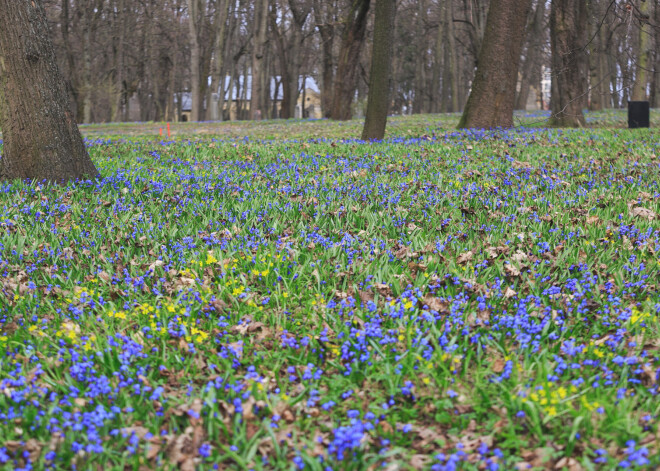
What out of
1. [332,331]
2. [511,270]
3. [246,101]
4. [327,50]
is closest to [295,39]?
[327,50]

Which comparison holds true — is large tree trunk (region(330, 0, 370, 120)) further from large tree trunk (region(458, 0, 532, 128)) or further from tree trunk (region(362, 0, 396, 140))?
tree trunk (region(362, 0, 396, 140))

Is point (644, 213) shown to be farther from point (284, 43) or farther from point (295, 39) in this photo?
point (295, 39)

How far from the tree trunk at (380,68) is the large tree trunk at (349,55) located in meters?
9.67

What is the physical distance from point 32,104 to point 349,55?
16.5 metres

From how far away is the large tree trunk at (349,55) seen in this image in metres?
21.1

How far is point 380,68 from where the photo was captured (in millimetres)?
11648

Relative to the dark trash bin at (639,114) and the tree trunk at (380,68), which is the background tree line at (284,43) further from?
the tree trunk at (380,68)

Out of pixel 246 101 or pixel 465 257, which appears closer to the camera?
pixel 465 257

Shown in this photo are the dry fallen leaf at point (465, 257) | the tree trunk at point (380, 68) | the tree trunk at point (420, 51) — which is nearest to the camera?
the dry fallen leaf at point (465, 257)

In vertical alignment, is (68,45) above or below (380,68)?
above

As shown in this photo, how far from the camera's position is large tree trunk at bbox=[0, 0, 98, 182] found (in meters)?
6.82

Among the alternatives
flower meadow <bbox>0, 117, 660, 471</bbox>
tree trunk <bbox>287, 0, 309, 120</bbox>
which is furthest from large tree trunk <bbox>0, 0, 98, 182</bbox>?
tree trunk <bbox>287, 0, 309, 120</bbox>

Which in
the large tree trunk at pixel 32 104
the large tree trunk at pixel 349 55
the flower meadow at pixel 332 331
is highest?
the large tree trunk at pixel 349 55

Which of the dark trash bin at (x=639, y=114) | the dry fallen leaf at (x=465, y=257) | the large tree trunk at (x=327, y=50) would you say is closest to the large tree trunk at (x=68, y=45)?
the large tree trunk at (x=327, y=50)
